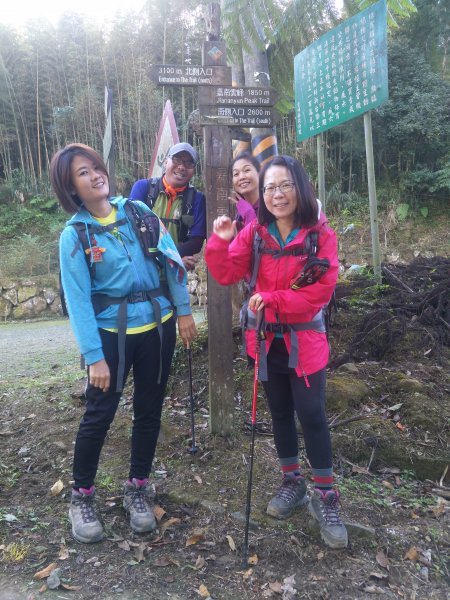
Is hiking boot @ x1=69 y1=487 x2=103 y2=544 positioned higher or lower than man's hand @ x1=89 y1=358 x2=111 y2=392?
lower

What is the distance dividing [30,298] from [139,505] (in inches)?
517

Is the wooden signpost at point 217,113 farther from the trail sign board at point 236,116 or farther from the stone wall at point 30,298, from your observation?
the stone wall at point 30,298

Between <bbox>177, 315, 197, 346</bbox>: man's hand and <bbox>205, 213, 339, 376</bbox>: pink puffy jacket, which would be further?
<bbox>177, 315, 197, 346</bbox>: man's hand

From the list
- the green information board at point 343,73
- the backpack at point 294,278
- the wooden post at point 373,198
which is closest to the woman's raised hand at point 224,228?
the backpack at point 294,278

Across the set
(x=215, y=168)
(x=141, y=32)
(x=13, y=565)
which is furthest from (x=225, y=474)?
(x=141, y=32)

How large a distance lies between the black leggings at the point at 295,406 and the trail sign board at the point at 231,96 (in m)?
1.78

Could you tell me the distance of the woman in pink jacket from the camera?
2457 millimetres

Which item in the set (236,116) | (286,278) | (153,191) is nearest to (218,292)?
(153,191)

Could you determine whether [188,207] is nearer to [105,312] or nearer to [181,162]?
[181,162]

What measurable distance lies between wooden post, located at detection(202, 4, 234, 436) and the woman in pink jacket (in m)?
0.79

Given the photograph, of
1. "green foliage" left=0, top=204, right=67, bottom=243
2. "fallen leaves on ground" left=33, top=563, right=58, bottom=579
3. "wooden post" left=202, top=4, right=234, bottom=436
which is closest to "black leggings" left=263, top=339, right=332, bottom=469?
"wooden post" left=202, top=4, right=234, bottom=436

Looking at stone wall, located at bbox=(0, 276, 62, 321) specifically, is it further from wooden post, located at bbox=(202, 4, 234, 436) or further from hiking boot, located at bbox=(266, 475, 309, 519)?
hiking boot, located at bbox=(266, 475, 309, 519)

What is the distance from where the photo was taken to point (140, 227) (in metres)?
2.72

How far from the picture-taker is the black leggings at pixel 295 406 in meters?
2.55
